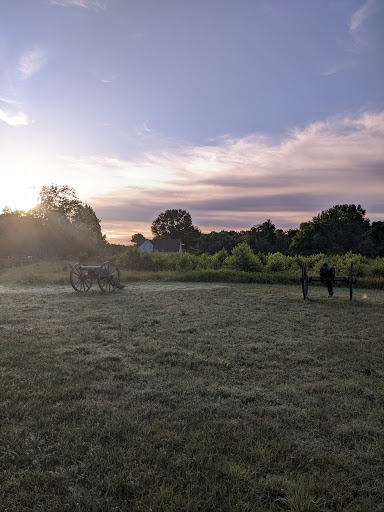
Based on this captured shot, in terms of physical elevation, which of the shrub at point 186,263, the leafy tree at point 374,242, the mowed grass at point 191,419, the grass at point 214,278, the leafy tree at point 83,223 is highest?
the leafy tree at point 83,223

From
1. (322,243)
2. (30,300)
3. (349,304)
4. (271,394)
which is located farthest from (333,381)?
(322,243)

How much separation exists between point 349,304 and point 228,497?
7.98 meters

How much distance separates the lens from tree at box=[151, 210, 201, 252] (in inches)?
2653

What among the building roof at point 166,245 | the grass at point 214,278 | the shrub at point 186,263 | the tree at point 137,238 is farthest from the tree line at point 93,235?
the tree at point 137,238

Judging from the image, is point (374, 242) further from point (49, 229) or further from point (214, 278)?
point (49, 229)

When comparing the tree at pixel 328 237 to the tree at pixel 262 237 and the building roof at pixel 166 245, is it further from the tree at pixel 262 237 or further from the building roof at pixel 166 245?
the building roof at pixel 166 245

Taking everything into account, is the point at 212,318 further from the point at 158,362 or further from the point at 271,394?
the point at 271,394

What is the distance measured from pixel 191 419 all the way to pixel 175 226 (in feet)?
219

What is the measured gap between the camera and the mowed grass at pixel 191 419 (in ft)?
6.52

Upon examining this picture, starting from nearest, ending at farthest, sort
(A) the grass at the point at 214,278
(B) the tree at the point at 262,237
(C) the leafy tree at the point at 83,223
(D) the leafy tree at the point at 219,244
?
(A) the grass at the point at 214,278 < (B) the tree at the point at 262,237 < (C) the leafy tree at the point at 83,223 < (D) the leafy tree at the point at 219,244

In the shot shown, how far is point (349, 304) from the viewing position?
28.8ft

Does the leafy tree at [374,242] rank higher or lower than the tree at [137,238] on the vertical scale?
lower

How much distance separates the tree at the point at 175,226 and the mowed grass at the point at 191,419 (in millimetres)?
61619

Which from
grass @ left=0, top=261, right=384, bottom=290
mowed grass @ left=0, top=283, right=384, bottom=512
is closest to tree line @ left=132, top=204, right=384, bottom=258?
grass @ left=0, top=261, right=384, bottom=290
